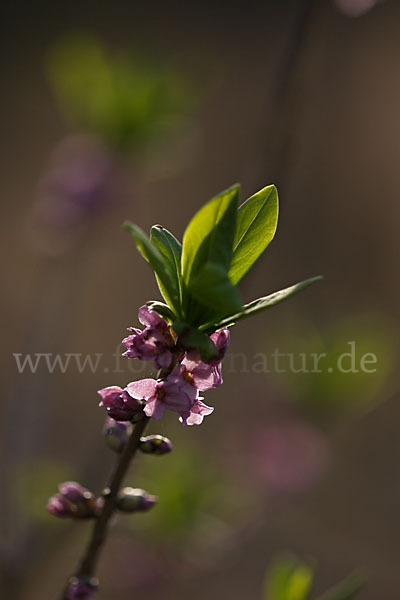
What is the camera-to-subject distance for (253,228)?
72 cm

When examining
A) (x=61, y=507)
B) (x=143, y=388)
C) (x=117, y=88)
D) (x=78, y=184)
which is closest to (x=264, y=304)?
(x=143, y=388)

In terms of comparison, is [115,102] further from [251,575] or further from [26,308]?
[26,308]

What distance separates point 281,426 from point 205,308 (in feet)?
6.18

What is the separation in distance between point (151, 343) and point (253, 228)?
0.17 metres

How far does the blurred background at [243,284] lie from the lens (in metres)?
2.16

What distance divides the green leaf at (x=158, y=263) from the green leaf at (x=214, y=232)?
36 mm

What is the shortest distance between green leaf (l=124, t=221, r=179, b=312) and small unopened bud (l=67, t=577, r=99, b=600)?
1.19 feet

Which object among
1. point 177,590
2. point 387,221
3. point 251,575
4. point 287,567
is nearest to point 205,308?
point 287,567

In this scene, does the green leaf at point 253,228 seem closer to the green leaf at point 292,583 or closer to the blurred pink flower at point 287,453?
the green leaf at point 292,583

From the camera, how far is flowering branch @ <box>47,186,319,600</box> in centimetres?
67

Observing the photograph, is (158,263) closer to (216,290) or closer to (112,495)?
(216,290)

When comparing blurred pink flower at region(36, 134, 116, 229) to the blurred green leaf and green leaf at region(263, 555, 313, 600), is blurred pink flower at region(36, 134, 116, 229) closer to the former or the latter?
the blurred green leaf

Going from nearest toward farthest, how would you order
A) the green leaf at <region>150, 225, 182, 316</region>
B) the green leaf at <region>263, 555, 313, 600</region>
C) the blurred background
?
the green leaf at <region>150, 225, 182, 316</region>, the green leaf at <region>263, 555, 313, 600</region>, the blurred background

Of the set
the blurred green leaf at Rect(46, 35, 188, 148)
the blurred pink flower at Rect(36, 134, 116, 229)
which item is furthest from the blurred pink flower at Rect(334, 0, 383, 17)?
the blurred pink flower at Rect(36, 134, 116, 229)
